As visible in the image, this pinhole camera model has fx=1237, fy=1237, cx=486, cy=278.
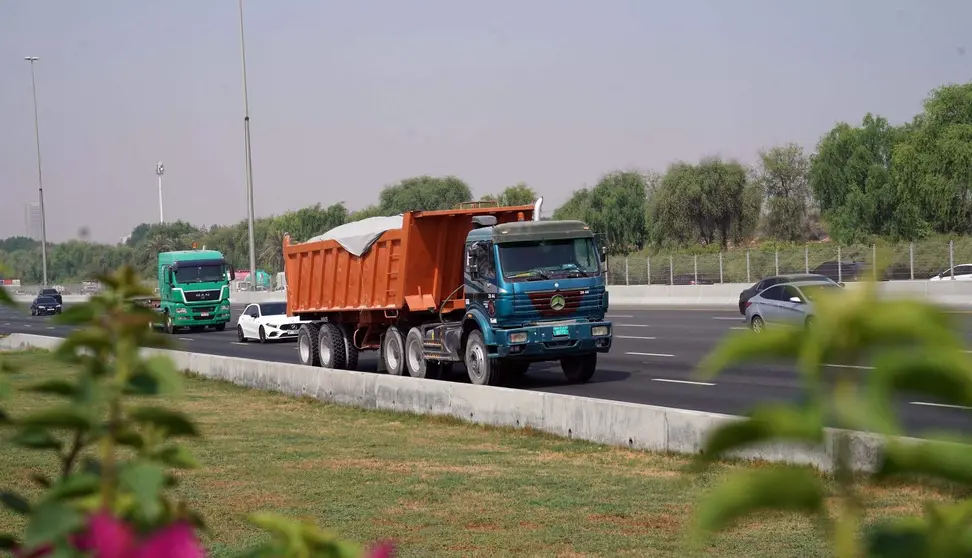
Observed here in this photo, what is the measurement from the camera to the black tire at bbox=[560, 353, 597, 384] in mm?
22250

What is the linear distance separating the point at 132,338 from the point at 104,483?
5.2 inches

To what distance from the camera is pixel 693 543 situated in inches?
33.2

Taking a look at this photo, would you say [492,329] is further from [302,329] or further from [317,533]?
[317,533]

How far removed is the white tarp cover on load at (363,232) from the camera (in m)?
24.4

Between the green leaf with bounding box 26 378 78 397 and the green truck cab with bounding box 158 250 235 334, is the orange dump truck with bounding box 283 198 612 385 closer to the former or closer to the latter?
the green truck cab with bounding box 158 250 235 334

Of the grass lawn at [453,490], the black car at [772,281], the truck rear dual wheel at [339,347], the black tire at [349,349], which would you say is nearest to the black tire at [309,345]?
the truck rear dual wheel at [339,347]

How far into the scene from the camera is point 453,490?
1105cm

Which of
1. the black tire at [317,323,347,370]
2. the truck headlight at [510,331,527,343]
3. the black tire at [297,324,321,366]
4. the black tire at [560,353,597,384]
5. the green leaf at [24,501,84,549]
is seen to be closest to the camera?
the green leaf at [24,501,84,549]

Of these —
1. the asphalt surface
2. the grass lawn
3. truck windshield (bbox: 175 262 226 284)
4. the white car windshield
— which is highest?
truck windshield (bbox: 175 262 226 284)

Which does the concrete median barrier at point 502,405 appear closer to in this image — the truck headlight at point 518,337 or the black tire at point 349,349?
the truck headlight at point 518,337

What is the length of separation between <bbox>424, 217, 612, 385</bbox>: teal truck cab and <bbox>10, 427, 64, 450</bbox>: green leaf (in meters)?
19.6

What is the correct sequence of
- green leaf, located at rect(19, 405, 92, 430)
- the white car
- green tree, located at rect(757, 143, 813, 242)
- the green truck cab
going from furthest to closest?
green tree, located at rect(757, 143, 813, 242) < the green truck cab < the white car < green leaf, located at rect(19, 405, 92, 430)

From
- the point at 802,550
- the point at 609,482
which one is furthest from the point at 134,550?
the point at 609,482

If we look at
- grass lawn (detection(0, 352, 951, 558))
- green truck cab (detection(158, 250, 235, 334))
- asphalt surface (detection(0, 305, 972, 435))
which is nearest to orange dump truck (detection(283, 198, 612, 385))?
asphalt surface (detection(0, 305, 972, 435))
